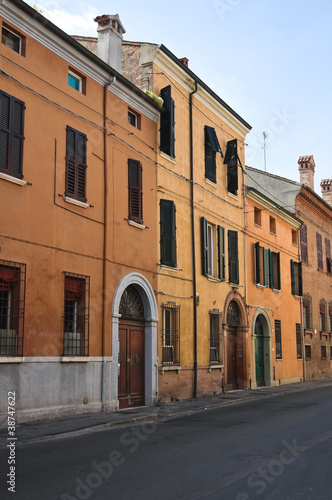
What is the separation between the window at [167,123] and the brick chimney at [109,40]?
79.3 inches

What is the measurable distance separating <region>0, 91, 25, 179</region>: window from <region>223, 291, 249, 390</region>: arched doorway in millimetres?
11793

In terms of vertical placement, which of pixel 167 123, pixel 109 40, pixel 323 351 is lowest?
pixel 323 351

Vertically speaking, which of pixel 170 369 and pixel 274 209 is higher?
pixel 274 209

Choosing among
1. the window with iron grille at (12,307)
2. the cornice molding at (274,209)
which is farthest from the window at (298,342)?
the window with iron grille at (12,307)

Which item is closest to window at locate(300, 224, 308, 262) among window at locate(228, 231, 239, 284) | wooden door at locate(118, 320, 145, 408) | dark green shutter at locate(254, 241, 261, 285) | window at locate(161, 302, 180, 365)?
dark green shutter at locate(254, 241, 261, 285)

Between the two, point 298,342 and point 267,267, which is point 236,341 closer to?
point 267,267

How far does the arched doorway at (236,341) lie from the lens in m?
22.2

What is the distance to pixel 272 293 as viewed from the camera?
87.9 feet

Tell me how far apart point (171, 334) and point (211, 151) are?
732cm

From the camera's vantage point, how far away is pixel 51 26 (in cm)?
1305

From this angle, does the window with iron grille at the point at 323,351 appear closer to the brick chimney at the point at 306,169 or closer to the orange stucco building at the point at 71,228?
the brick chimney at the point at 306,169

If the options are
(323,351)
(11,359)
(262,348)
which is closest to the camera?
(11,359)

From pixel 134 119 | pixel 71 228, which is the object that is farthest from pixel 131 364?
pixel 134 119

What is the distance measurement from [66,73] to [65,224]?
370cm
